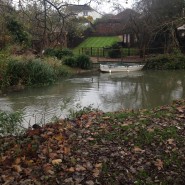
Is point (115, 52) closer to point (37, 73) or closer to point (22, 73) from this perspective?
point (37, 73)

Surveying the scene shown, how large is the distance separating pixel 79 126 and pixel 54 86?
1154 centimetres

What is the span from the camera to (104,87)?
1817 cm

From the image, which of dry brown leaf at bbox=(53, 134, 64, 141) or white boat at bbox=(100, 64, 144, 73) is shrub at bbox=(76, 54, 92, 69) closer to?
white boat at bbox=(100, 64, 144, 73)

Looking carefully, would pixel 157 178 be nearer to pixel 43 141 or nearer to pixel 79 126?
pixel 43 141

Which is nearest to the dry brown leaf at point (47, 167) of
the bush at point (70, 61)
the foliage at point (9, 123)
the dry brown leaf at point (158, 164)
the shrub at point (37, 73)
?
the foliage at point (9, 123)

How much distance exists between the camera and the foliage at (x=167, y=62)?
2709 centimetres

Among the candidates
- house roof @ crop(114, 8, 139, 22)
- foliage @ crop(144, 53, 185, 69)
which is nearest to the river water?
foliage @ crop(144, 53, 185, 69)

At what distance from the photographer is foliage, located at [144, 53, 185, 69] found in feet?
88.9

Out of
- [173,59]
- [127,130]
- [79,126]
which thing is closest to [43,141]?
[79,126]

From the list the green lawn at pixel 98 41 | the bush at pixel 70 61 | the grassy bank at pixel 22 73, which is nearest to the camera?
the grassy bank at pixel 22 73

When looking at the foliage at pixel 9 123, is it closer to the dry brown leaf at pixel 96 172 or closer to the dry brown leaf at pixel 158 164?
the dry brown leaf at pixel 96 172

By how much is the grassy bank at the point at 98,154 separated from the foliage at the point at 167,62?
68.3 ft

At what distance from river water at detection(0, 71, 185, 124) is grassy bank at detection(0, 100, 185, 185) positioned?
10.1 ft

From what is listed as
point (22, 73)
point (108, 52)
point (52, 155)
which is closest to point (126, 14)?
point (108, 52)
